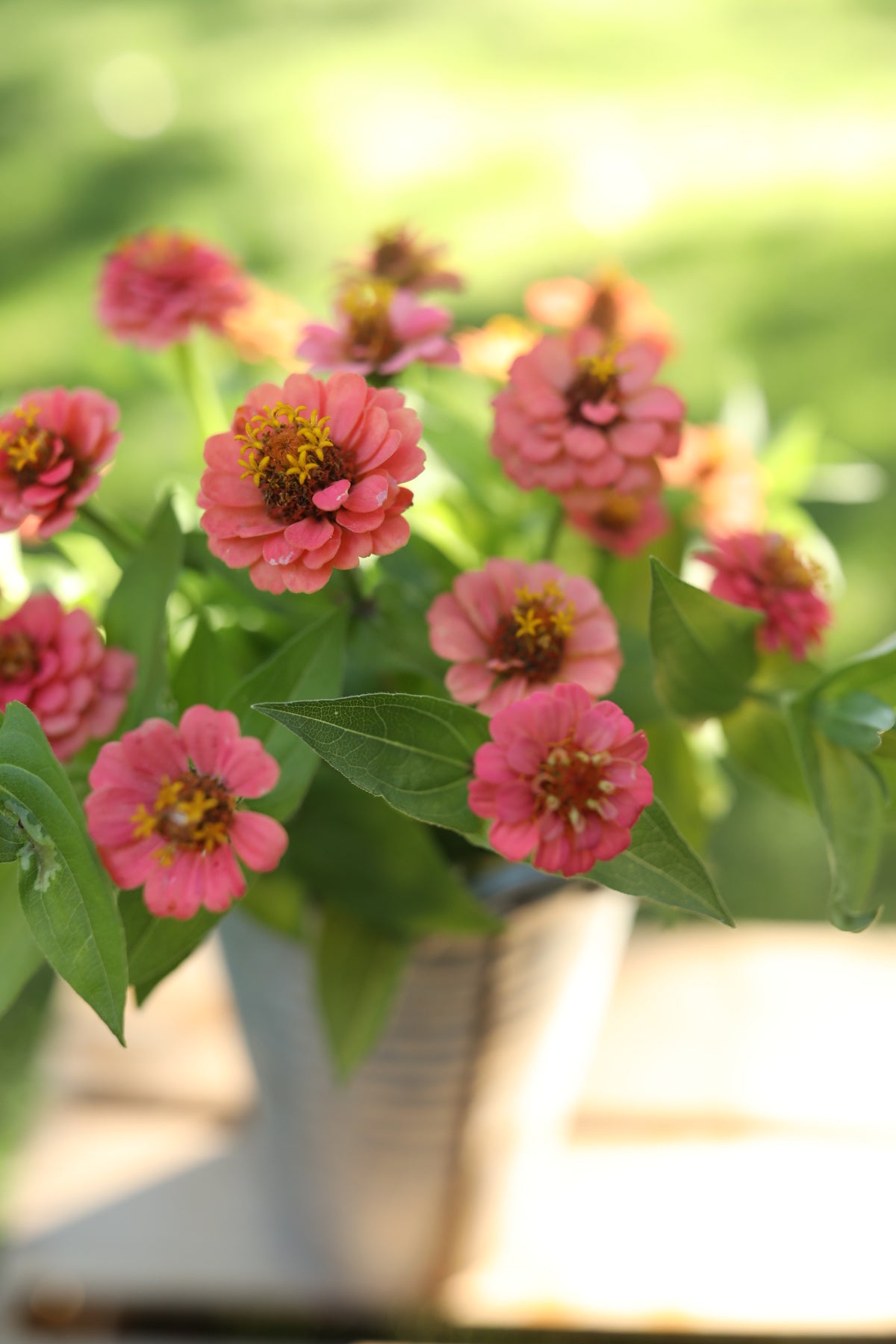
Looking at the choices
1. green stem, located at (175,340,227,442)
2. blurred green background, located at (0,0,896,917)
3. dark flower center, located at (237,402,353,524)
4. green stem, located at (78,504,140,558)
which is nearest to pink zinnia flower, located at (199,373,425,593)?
dark flower center, located at (237,402,353,524)

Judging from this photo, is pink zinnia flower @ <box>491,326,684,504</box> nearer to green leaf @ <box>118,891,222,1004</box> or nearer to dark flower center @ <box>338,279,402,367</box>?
dark flower center @ <box>338,279,402,367</box>

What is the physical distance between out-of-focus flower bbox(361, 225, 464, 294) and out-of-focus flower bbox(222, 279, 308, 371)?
59mm

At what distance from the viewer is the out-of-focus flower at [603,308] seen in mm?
542

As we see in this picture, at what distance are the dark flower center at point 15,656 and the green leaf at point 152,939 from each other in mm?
75

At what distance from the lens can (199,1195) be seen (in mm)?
754

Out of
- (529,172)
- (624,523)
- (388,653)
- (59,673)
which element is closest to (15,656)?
(59,673)

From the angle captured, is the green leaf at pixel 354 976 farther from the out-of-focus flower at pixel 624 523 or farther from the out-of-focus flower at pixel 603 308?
the out-of-focus flower at pixel 603 308

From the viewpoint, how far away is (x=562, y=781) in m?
0.30

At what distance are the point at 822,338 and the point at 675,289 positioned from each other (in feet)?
0.60

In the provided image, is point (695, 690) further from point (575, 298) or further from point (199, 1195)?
point (199, 1195)

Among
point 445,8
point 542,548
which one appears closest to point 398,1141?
point 542,548

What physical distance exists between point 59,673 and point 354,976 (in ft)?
0.55

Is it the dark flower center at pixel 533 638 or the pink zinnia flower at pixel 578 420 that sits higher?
the pink zinnia flower at pixel 578 420

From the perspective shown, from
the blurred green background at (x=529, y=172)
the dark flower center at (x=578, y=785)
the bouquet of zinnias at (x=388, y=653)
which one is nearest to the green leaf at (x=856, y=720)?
the bouquet of zinnias at (x=388, y=653)
